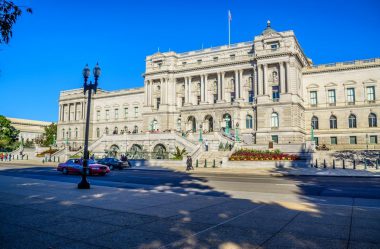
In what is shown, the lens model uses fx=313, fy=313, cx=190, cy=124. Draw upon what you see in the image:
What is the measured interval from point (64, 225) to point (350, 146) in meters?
55.1

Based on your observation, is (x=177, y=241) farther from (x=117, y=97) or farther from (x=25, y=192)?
(x=117, y=97)

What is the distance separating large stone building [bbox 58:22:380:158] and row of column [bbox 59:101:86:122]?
27.4 meters

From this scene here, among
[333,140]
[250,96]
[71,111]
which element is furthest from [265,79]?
[71,111]

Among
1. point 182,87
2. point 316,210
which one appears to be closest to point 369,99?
point 182,87

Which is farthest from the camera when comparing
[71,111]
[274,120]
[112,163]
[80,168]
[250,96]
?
[71,111]

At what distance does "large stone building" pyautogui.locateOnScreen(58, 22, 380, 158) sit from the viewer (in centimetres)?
5297

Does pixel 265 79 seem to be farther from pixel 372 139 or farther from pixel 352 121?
pixel 372 139

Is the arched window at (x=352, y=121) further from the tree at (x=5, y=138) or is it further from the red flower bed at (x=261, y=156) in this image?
the tree at (x=5, y=138)

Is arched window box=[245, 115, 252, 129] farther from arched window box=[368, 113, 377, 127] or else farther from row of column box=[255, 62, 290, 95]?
arched window box=[368, 113, 377, 127]

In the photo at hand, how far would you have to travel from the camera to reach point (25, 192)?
13.0 m

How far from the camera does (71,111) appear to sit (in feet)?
293

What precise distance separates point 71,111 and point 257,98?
56.9 metres

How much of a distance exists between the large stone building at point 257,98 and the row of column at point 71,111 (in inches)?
1078

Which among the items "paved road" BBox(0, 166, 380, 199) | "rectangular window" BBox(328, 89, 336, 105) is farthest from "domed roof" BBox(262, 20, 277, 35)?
"paved road" BBox(0, 166, 380, 199)
